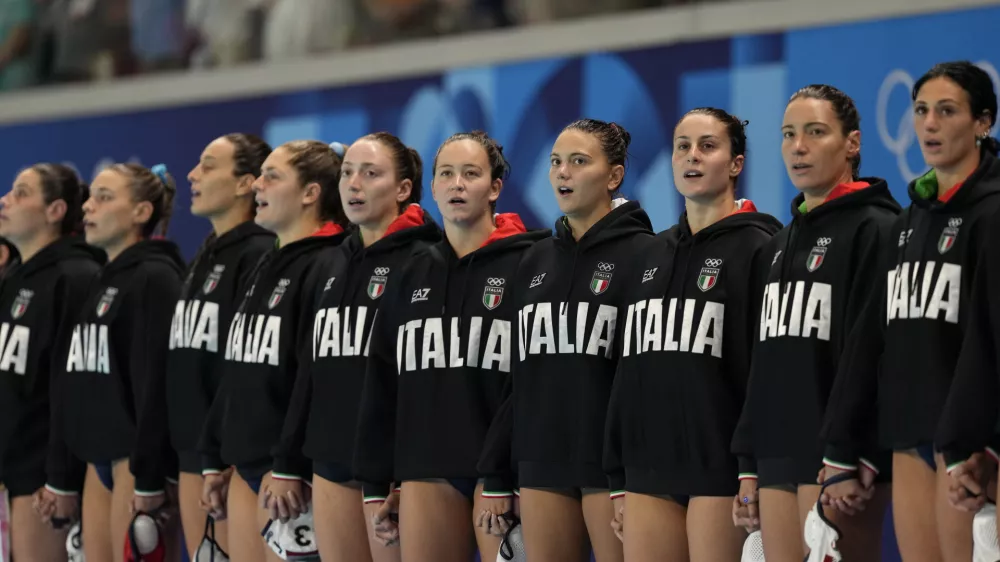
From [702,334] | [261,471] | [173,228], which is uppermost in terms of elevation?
[173,228]

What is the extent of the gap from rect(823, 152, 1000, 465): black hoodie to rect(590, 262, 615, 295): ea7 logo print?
0.87 m

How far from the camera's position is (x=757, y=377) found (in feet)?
14.4

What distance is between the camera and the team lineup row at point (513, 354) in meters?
4.12

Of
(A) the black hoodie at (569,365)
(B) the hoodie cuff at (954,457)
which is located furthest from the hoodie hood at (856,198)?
(B) the hoodie cuff at (954,457)

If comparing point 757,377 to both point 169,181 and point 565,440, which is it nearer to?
point 565,440

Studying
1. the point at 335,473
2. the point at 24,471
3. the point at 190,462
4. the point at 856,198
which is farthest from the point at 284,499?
the point at 856,198

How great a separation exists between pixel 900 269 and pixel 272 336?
234 cm

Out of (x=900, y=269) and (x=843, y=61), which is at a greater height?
(x=843, y=61)

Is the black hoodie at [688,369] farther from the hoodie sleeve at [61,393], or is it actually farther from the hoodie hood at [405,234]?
the hoodie sleeve at [61,393]

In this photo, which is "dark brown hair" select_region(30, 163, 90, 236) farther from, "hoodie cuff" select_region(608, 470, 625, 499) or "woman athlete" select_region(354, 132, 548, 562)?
Result: "hoodie cuff" select_region(608, 470, 625, 499)

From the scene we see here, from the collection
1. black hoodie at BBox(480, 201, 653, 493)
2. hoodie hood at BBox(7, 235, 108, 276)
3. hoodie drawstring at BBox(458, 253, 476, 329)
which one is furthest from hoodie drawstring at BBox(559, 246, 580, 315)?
hoodie hood at BBox(7, 235, 108, 276)

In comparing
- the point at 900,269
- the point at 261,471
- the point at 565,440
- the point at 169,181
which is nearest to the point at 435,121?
the point at 169,181

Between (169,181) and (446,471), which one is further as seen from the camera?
(169,181)

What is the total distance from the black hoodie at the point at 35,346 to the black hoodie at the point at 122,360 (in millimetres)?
179
